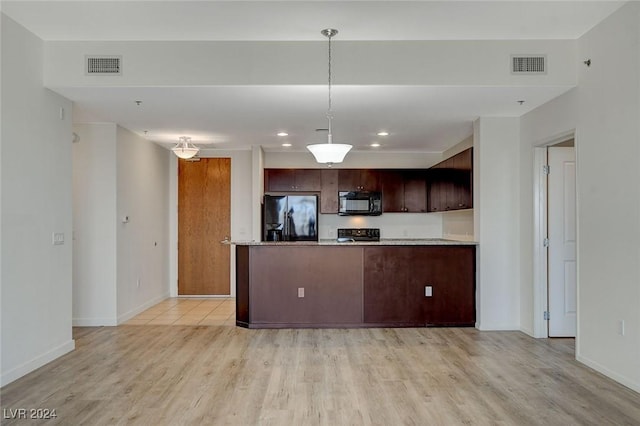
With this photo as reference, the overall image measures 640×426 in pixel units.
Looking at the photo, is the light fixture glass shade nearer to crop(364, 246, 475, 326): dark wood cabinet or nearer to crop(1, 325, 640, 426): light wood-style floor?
crop(1, 325, 640, 426): light wood-style floor

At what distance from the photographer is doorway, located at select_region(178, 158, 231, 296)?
7.88 m

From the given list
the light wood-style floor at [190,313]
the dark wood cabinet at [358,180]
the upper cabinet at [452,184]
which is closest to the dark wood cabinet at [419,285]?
the upper cabinet at [452,184]

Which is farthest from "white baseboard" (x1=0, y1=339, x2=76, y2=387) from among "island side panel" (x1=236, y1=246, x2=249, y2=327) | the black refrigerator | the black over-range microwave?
the black over-range microwave

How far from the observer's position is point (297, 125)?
229 inches

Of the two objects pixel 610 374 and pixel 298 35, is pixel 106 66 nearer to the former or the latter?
pixel 298 35

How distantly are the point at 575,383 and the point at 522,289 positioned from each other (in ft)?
5.91

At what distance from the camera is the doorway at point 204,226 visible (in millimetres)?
7875

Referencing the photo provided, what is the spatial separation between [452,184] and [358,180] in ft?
5.87

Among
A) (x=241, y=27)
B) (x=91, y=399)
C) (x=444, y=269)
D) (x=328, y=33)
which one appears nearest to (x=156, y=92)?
(x=241, y=27)

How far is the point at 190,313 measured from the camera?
643cm

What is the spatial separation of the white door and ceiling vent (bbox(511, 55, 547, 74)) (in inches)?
44.1

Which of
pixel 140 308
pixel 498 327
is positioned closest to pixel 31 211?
pixel 140 308

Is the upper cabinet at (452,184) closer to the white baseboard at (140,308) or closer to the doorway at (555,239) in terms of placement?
the doorway at (555,239)

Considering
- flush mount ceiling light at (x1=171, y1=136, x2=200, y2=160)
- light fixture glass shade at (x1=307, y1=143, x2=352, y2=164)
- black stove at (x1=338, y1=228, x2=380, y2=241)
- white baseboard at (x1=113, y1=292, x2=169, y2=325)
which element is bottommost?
white baseboard at (x1=113, y1=292, x2=169, y2=325)
